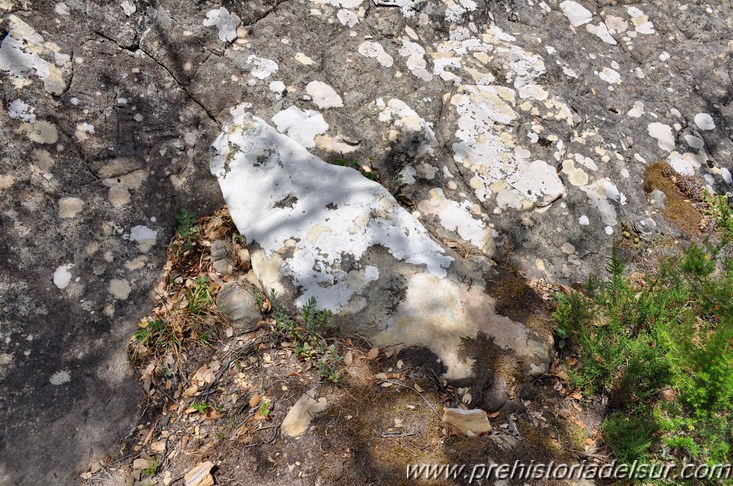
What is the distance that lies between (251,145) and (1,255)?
4.92ft

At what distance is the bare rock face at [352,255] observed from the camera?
2.60 metres

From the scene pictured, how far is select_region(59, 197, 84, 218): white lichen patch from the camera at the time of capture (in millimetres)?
2721

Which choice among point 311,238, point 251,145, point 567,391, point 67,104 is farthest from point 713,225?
point 67,104

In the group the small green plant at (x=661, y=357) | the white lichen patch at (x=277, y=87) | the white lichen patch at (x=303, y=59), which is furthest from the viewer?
the white lichen patch at (x=303, y=59)

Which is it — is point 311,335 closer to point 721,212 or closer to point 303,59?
point 303,59

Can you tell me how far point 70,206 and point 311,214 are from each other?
1.39 m

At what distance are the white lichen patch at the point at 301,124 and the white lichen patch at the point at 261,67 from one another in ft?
1.11

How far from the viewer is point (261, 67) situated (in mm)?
3418

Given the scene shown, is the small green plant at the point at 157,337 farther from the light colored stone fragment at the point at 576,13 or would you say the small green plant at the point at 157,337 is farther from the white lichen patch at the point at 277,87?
the light colored stone fragment at the point at 576,13

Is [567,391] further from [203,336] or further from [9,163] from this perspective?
[9,163]

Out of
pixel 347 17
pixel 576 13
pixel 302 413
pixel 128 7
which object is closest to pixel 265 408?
pixel 302 413

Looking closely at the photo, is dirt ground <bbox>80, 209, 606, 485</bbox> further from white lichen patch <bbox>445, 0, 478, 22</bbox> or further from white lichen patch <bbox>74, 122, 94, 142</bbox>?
white lichen patch <bbox>445, 0, 478, 22</bbox>

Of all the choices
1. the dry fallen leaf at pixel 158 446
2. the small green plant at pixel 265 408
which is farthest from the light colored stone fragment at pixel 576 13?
the dry fallen leaf at pixel 158 446

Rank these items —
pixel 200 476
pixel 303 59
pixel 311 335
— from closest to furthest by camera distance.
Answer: pixel 200 476
pixel 311 335
pixel 303 59
